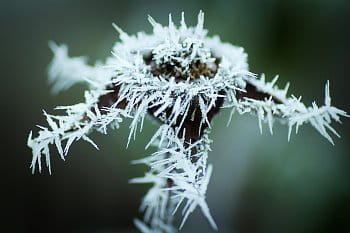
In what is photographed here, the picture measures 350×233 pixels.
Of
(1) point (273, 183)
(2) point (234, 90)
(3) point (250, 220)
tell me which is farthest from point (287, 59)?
(2) point (234, 90)

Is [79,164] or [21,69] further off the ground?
[21,69]

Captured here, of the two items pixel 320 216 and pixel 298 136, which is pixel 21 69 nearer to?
pixel 298 136

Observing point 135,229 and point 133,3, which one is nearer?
point 135,229

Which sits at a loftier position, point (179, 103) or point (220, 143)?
point (220, 143)

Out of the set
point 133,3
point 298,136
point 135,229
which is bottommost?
point 135,229

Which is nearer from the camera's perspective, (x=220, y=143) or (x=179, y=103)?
(x=179, y=103)

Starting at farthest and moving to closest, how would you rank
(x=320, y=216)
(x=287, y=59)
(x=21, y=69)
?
(x=21, y=69) → (x=287, y=59) → (x=320, y=216)

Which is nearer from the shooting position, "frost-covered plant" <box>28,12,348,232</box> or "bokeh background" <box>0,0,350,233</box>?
"frost-covered plant" <box>28,12,348,232</box>

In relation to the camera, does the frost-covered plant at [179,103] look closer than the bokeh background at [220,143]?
Yes
